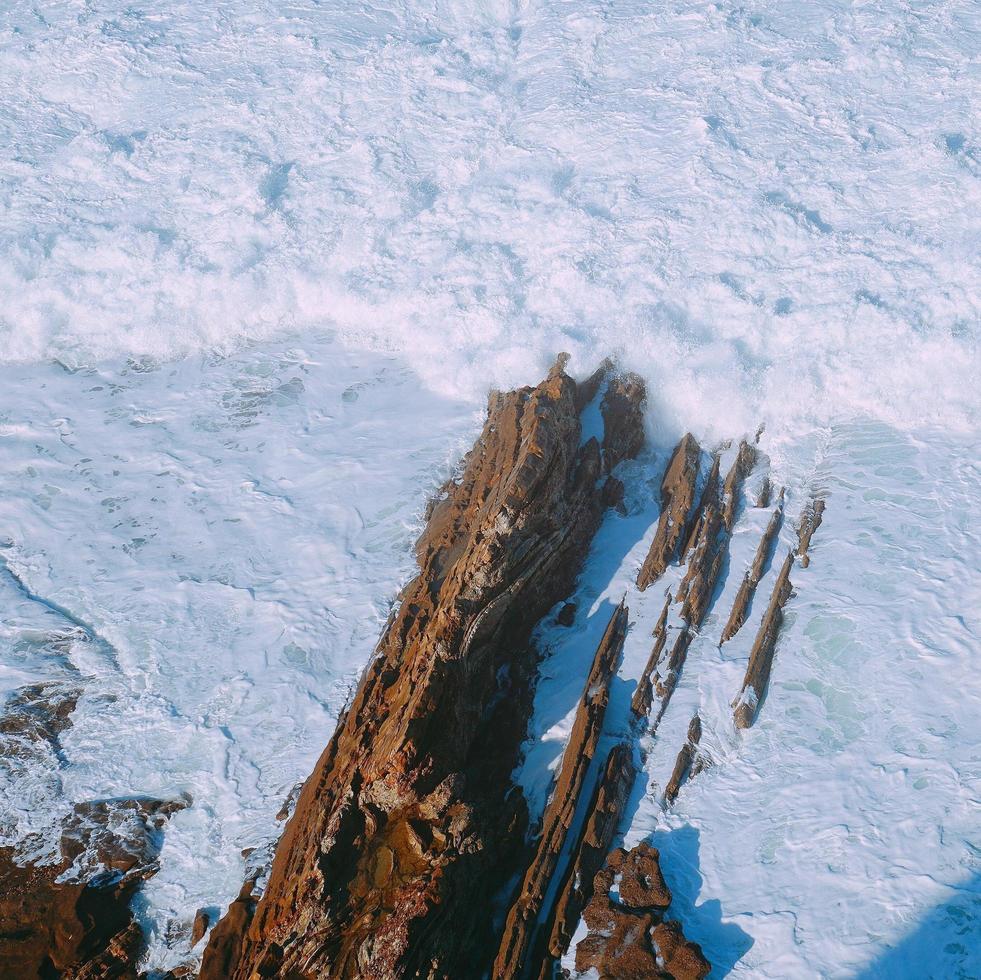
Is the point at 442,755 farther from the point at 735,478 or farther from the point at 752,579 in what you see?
the point at 735,478

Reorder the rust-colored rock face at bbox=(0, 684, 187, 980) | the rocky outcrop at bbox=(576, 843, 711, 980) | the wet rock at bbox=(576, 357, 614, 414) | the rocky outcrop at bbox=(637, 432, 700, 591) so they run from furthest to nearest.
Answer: the wet rock at bbox=(576, 357, 614, 414) → the rocky outcrop at bbox=(637, 432, 700, 591) → the rust-colored rock face at bbox=(0, 684, 187, 980) → the rocky outcrop at bbox=(576, 843, 711, 980)

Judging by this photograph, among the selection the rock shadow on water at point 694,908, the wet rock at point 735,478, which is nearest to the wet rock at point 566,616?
the wet rock at point 735,478

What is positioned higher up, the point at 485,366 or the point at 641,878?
the point at 485,366

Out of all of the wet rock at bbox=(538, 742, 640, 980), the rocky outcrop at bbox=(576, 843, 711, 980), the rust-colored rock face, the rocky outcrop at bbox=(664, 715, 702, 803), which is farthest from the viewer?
the rocky outcrop at bbox=(664, 715, 702, 803)

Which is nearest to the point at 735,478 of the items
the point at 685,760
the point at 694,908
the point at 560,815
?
the point at 685,760

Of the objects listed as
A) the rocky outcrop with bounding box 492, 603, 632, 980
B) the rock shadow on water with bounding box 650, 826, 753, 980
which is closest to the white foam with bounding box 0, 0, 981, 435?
the rocky outcrop with bounding box 492, 603, 632, 980

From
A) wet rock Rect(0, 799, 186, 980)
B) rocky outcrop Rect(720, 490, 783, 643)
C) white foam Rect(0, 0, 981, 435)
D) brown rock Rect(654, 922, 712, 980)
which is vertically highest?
white foam Rect(0, 0, 981, 435)

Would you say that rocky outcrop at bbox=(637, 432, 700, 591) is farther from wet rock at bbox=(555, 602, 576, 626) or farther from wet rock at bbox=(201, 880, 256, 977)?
wet rock at bbox=(201, 880, 256, 977)

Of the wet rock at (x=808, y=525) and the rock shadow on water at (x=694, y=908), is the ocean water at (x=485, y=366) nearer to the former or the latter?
the rock shadow on water at (x=694, y=908)
